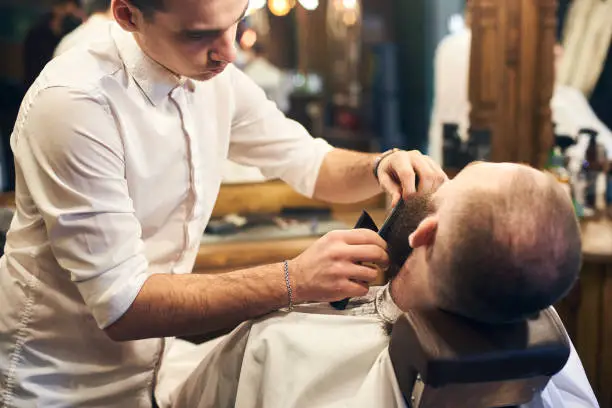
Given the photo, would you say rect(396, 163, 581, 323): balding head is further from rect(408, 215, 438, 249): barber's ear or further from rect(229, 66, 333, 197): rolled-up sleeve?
rect(229, 66, 333, 197): rolled-up sleeve

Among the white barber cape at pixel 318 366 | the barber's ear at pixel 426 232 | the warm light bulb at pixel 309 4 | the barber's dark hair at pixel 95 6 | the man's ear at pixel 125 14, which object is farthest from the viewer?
the warm light bulb at pixel 309 4

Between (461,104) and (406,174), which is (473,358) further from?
(461,104)

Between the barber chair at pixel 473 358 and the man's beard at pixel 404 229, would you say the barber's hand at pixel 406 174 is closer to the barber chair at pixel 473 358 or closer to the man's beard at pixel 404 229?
the man's beard at pixel 404 229

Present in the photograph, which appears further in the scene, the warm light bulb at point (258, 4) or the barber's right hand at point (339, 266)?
the warm light bulb at point (258, 4)

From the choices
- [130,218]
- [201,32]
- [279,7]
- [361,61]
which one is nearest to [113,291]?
[130,218]

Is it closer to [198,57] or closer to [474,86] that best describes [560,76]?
[474,86]

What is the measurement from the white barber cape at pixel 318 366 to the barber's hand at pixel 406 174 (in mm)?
215

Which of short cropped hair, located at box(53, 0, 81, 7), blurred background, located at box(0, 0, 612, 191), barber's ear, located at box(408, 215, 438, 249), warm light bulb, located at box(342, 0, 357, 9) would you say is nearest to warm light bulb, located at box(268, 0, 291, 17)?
blurred background, located at box(0, 0, 612, 191)

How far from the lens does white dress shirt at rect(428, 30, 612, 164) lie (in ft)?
9.71

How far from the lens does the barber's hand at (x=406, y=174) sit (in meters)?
1.29

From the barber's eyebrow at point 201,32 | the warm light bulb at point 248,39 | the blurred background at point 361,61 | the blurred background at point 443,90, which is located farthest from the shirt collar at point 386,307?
the warm light bulb at point 248,39

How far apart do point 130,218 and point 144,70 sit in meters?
0.32

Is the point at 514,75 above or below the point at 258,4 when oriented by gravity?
below

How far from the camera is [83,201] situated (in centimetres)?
116
